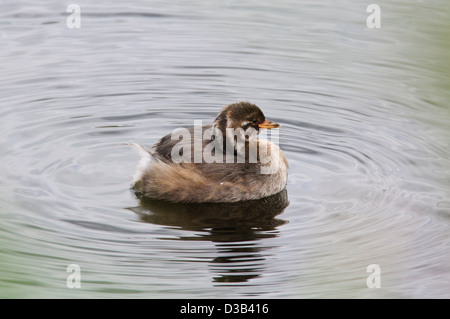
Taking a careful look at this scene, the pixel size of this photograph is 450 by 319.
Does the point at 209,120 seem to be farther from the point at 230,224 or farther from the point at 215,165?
the point at 230,224

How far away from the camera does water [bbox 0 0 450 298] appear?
5.75 meters

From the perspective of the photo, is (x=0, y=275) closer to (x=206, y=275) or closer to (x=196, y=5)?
(x=206, y=275)

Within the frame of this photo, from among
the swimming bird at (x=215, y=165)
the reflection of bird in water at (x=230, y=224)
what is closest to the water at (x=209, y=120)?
the reflection of bird in water at (x=230, y=224)

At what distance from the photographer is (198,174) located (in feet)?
24.5

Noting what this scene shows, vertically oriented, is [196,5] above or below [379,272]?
above

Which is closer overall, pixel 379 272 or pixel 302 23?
pixel 379 272

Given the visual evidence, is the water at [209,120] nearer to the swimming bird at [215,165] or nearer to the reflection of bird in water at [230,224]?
the reflection of bird in water at [230,224]

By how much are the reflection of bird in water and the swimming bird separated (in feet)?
0.36

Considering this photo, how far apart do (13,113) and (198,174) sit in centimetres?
335

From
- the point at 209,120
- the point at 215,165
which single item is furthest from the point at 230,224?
the point at 209,120

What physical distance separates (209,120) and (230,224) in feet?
9.60

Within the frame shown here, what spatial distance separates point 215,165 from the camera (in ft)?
24.6
